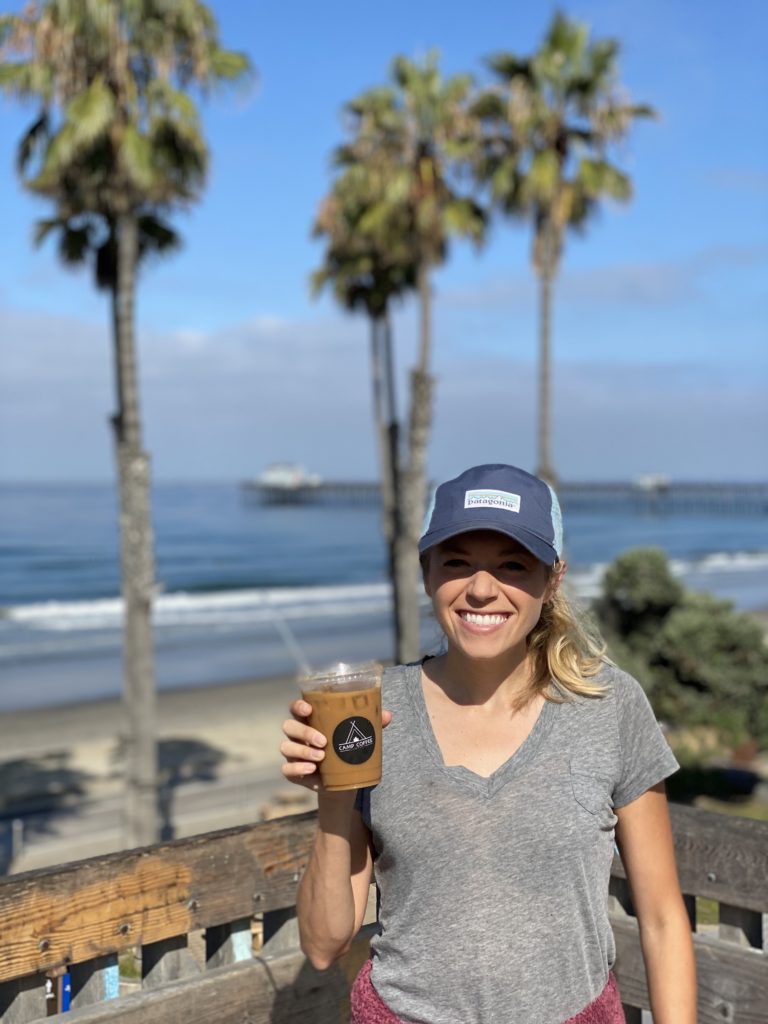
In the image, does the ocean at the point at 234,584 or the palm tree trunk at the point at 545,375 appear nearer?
the palm tree trunk at the point at 545,375

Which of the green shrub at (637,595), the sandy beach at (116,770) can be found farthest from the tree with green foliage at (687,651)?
the sandy beach at (116,770)

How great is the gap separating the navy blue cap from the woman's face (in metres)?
0.04

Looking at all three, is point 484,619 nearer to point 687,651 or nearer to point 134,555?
point 134,555

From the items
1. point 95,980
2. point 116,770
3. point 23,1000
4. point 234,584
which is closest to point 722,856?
point 95,980

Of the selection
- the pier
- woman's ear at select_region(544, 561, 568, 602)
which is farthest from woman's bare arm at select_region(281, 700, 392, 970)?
the pier

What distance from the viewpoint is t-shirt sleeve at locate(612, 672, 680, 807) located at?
1.89 m

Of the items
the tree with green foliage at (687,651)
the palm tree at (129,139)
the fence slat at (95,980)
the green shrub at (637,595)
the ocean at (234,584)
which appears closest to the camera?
the fence slat at (95,980)

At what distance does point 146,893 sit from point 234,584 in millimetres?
44858

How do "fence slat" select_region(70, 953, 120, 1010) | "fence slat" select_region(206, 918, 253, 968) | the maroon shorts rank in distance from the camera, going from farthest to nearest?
"fence slat" select_region(206, 918, 253, 968) < "fence slat" select_region(70, 953, 120, 1010) < the maroon shorts

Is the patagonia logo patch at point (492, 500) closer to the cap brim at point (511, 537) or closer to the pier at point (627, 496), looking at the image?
the cap brim at point (511, 537)

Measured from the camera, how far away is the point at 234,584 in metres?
46.7

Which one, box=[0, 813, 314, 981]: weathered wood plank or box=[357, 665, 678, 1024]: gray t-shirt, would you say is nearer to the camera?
box=[357, 665, 678, 1024]: gray t-shirt

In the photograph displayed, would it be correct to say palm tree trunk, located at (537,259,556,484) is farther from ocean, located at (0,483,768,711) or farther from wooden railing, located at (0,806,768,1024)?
wooden railing, located at (0,806,768,1024)

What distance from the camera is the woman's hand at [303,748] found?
1.77 m
